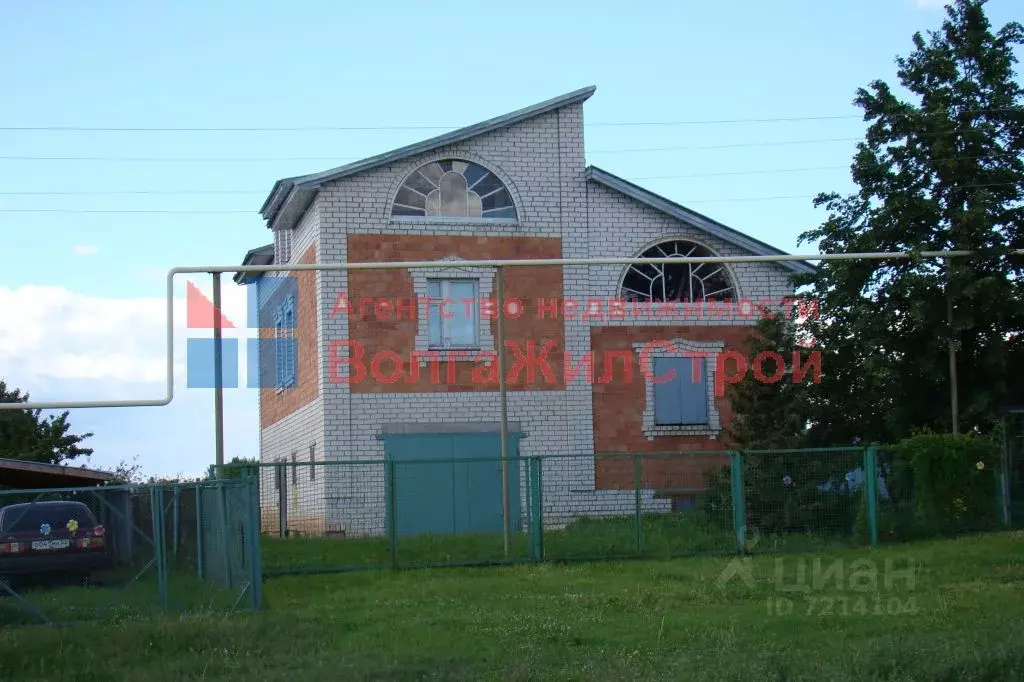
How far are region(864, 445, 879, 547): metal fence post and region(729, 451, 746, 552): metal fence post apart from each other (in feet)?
6.76

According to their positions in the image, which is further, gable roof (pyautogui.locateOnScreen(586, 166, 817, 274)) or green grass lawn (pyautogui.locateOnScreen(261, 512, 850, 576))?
gable roof (pyautogui.locateOnScreen(586, 166, 817, 274))

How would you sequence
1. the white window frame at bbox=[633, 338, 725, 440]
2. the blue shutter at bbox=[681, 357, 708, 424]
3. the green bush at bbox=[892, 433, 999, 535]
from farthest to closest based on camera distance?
the blue shutter at bbox=[681, 357, 708, 424] → the white window frame at bbox=[633, 338, 725, 440] → the green bush at bbox=[892, 433, 999, 535]

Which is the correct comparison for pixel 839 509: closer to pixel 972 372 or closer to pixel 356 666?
pixel 972 372

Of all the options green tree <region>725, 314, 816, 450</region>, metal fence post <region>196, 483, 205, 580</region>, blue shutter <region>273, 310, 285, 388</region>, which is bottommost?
metal fence post <region>196, 483, 205, 580</region>

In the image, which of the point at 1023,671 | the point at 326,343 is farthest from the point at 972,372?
the point at 1023,671

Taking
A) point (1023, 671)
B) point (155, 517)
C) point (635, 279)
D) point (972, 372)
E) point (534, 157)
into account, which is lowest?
point (1023, 671)

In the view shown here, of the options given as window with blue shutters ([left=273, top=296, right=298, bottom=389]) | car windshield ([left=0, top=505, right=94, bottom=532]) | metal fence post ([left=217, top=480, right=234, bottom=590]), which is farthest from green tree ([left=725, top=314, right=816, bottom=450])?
car windshield ([left=0, top=505, right=94, bottom=532])

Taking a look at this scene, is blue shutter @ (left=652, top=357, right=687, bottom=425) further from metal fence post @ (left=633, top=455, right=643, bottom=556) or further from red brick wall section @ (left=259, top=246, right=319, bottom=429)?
metal fence post @ (left=633, top=455, right=643, bottom=556)

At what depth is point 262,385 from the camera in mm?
28859

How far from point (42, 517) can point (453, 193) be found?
13.3 m

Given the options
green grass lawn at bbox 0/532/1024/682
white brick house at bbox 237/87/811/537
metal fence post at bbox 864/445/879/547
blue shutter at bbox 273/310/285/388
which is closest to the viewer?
green grass lawn at bbox 0/532/1024/682

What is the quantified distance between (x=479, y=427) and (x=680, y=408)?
4.51 m

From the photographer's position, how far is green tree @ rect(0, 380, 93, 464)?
41.4 meters

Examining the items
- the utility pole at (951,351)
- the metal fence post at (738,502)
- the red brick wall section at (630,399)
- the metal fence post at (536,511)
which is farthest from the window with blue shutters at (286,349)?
the utility pole at (951,351)
